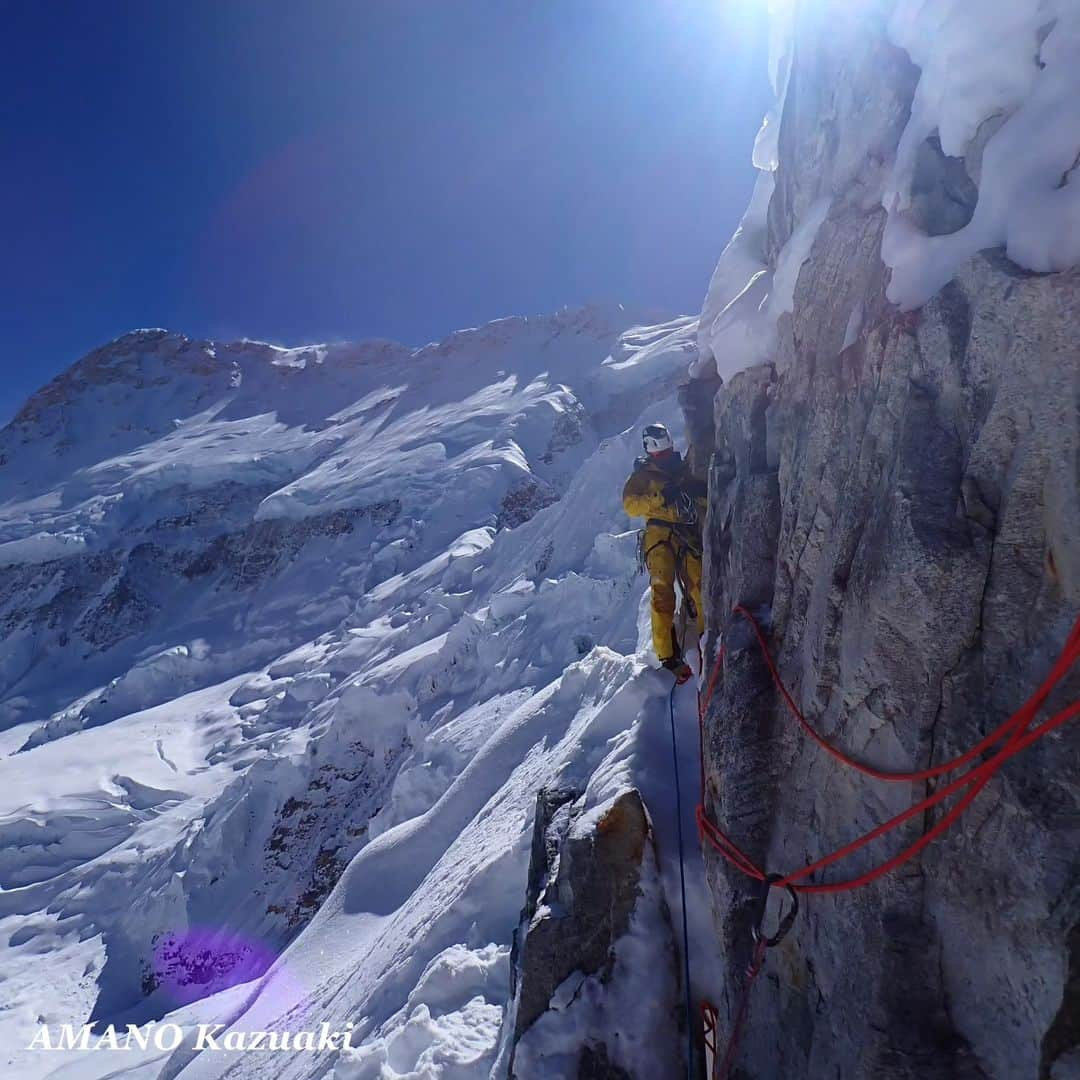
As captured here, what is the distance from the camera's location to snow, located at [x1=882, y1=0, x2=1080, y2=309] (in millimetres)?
1933

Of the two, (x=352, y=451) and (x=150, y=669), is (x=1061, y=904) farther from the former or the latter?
(x=352, y=451)

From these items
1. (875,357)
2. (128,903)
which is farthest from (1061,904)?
(128,903)

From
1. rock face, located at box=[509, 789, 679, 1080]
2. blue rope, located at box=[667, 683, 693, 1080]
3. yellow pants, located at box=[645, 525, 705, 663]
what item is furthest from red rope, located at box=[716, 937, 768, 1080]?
yellow pants, located at box=[645, 525, 705, 663]

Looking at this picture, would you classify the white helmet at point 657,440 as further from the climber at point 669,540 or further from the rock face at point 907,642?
the rock face at point 907,642

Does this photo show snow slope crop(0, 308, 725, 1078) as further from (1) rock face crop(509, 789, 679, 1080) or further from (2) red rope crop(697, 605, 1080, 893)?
(2) red rope crop(697, 605, 1080, 893)

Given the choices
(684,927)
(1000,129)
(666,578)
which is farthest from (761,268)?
(684,927)

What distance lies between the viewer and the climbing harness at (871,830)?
1.84m

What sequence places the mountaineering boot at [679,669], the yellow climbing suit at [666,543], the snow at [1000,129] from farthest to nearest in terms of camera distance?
the yellow climbing suit at [666,543] < the mountaineering boot at [679,669] < the snow at [1000,129]

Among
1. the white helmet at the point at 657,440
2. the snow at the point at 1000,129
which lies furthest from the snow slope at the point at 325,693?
the snow at the point at 1000,129

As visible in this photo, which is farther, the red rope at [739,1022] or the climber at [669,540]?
the climber at [669,540]

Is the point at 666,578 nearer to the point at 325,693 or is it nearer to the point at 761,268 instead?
the point at 761,268

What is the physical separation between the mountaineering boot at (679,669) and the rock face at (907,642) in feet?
6.32

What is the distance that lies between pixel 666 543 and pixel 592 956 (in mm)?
2906

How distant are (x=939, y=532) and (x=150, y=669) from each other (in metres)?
36.7
